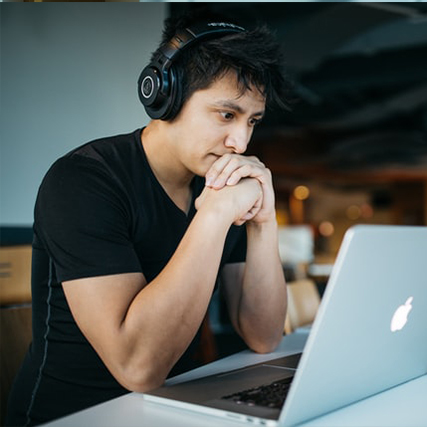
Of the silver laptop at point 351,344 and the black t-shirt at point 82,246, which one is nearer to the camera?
the silver laptop at point 351,344

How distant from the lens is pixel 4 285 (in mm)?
1756

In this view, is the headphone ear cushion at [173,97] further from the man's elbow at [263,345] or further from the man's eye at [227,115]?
the man's elbow at [263,345]

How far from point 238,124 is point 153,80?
0.22 meters

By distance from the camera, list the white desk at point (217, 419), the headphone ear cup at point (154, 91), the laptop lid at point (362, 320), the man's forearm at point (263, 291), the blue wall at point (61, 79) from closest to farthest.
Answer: the laptop lid at point (362, 320), the white desk at point (217, 419), the headphone ear cup at point (154, 91), the man's forearm at point (263, 291), the blue wall at point (61, 79)

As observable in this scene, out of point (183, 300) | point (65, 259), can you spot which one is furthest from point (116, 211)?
point (183, 300)

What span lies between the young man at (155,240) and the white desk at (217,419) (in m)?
0.11

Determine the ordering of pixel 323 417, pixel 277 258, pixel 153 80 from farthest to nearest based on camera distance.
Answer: pixel 277 258
pixel 153 80
pixel 323 417

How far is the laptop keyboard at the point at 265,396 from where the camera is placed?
951mm

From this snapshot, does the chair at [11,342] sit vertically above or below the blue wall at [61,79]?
below

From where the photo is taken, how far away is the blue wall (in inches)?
66.2

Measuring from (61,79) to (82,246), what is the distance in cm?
81

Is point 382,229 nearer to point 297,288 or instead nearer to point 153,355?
point 153,355

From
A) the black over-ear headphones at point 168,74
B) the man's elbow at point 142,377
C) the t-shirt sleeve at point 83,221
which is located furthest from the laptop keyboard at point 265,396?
the black over-ear headphones at point 168,74

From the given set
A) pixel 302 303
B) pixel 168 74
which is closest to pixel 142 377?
pixel 168 74
